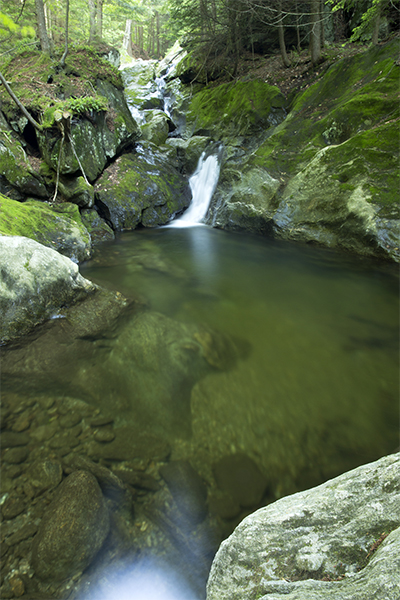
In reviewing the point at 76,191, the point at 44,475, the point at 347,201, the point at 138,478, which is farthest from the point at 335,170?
the point at 44,475

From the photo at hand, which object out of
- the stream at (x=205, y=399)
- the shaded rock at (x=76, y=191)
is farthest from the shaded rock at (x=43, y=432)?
the shaded rock at (x=76, y=191)

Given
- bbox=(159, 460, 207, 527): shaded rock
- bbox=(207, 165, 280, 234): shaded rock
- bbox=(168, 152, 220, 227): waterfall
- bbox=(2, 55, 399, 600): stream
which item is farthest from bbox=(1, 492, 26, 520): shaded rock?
bbox=(168, 152, 220, 227): waterfall

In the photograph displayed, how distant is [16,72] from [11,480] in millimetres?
Result: 13436

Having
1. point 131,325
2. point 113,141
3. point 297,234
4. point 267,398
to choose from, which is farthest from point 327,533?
point 113,141

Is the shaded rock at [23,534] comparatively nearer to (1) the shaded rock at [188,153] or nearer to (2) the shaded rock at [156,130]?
(1) the shaded rock at [188,153]

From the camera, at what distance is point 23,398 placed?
9.10 feet

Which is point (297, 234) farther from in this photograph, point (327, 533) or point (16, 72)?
point (16, 72)

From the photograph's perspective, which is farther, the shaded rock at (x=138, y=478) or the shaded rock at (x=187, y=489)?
the shaded rock at (x=138, y=478)

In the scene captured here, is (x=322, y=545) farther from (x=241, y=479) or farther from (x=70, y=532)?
(x=70, y=532)

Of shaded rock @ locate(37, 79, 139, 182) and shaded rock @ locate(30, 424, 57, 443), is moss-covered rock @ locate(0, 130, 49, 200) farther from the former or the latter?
shaded rock @ locate(30, 424, 57, 443)

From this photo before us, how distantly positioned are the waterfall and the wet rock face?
9908 mm

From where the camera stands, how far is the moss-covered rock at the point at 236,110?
11.0 metres

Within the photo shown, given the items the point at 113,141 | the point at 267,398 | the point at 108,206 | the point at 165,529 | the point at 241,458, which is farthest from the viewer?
the point at 113,141

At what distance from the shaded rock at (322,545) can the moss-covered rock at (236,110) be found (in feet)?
41.6
